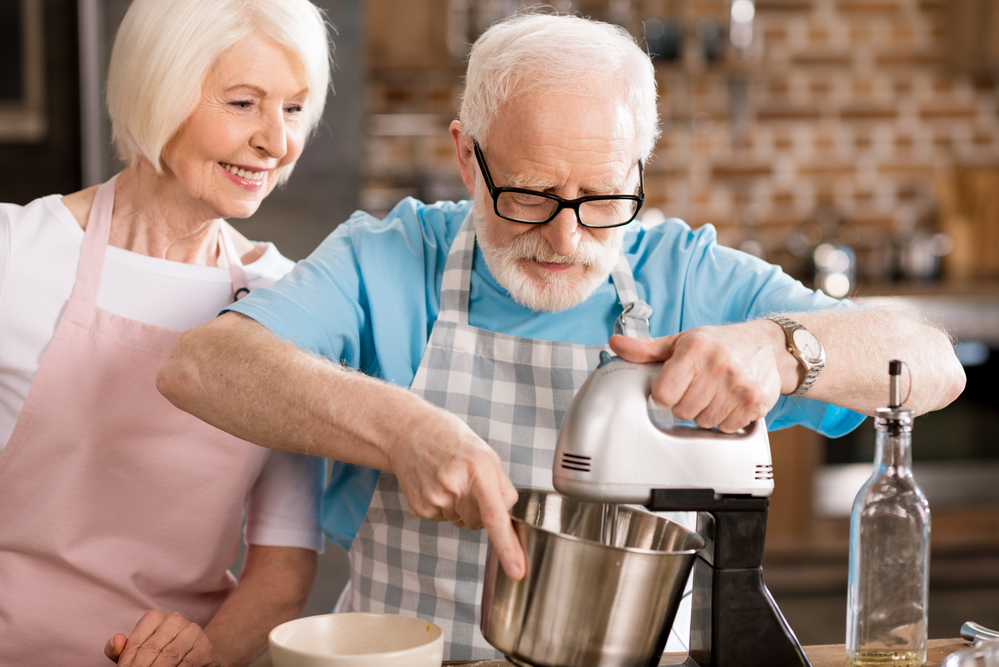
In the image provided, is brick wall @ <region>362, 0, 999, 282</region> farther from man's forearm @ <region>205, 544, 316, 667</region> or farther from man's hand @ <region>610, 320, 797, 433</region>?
man's hand @ <region>610, 320, 797, 433</region>

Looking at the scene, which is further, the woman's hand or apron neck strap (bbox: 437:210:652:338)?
apron neck strap (bbox: 437:210:652:338)

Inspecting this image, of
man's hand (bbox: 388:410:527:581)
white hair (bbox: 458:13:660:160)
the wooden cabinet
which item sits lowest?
the wooden cabinet

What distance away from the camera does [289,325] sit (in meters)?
1.18

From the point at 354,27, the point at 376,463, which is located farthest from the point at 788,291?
the point at 354,27

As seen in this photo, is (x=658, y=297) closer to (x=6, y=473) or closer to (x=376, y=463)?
(x=376, y=463)

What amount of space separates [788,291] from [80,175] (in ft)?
6.96

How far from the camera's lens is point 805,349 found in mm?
1072

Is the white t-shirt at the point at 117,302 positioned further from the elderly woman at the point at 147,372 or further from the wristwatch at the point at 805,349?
the wristwatch at the point at 805,349

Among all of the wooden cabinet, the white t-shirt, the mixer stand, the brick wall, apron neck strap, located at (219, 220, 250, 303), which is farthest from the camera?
the brick wall

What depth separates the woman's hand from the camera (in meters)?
1.07

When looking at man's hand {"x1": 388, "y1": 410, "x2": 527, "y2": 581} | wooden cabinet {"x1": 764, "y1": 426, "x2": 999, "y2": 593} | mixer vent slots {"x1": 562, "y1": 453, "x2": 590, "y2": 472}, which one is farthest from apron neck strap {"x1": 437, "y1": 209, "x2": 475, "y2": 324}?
wooden cabinet {"x1": 764, "y1": 426, "x2": 999, "y2": 593}

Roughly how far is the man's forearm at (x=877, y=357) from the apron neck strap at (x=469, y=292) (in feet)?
0.81

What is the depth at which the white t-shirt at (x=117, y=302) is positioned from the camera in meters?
1.29

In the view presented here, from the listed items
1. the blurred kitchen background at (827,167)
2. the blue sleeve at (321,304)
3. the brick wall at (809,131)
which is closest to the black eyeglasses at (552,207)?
the blue sleeve at (321,304)
